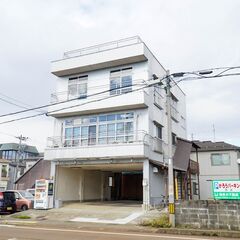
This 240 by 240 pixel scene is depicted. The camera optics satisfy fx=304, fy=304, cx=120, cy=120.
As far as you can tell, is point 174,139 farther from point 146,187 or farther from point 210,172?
point 210,172

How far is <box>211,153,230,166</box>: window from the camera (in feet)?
107

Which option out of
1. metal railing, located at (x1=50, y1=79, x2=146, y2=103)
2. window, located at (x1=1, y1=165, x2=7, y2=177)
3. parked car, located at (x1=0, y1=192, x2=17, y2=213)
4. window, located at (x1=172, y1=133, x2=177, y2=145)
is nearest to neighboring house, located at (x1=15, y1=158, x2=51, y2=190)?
parked car, located at (x1=0, y1=192, x2=17, y2=213)

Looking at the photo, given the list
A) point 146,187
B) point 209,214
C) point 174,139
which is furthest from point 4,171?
point 209,214

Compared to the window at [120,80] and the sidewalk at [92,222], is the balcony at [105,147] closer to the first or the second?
the window at [120,80]

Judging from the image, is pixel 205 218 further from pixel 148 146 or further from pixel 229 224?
pixel 148 146

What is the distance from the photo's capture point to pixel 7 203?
20.7 metres

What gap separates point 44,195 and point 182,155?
10.8 metres

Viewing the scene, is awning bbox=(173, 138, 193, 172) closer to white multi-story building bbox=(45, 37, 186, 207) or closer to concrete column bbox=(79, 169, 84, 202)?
white multi-story building bbox=(45, 37, 186, 207)

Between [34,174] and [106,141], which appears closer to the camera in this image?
[106,141]

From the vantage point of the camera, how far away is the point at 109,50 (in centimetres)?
2125

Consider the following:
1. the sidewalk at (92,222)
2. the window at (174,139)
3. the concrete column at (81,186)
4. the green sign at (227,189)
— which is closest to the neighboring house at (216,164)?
the window at (174,139)

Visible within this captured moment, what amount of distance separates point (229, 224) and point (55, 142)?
45.4 ft

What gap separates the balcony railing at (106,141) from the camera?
19830mm

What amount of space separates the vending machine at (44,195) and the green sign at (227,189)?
38.1 feet
